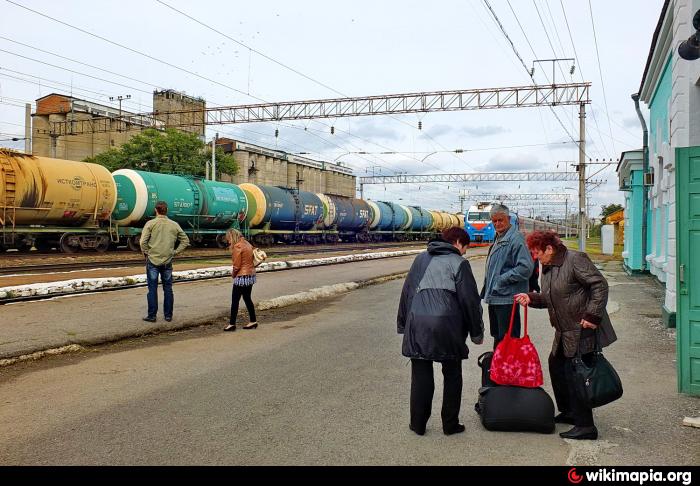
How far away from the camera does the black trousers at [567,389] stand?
4.17 metres

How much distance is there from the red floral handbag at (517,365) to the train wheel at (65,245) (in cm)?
1999

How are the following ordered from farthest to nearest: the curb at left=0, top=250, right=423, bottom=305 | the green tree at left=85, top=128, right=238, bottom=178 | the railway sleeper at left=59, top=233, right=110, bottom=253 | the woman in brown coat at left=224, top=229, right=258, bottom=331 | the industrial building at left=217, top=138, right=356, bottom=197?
the industrial building at left=217, top=138, right=356, bottom=197 → the green tree at left=85, top=128, right=238, bottom=178 → the railway sleeper at left=59, top=233, right=110, bottom=253 → the curb at left=0, top=250, right=423, bottom=305 → the woman in brown coat at left=224, top=229, right=258, bottom=331

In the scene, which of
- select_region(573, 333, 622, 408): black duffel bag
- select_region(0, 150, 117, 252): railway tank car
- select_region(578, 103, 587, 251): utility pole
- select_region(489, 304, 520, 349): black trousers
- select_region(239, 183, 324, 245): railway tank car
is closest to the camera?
select_region(573, 333, 622, 408): black duffel bag

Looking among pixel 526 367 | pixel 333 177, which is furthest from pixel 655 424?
pixel 333 177

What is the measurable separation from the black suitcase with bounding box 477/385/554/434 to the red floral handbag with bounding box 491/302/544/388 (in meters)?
0.06

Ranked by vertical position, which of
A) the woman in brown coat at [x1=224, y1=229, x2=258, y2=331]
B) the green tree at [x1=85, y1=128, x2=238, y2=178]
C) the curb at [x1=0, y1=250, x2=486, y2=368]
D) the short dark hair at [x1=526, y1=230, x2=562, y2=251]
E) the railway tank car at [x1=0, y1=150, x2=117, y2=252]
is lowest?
the curb at [x1=0, y1=250, x2=486, y2=368]

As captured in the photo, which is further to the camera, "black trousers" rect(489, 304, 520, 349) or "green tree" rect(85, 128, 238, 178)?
"green tree" rect(85, 128, 238, 178)

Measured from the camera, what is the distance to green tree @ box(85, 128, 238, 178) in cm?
5075

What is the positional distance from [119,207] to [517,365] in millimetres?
20411

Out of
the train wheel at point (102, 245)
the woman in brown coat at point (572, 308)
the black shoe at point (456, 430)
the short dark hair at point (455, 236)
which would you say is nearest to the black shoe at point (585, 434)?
the woman in brown coat at point (572, 308)

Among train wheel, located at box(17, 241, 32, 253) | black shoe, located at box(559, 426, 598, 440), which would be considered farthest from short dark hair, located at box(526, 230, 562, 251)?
train wheel, located at box(17, 241, 32, 253)

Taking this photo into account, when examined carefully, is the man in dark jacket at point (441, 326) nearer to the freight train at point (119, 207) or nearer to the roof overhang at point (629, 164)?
the freight train at point (119, 207)

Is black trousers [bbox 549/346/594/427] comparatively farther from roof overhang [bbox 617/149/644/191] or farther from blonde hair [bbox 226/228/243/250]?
roof overhang [bbox 617/149/644/191]

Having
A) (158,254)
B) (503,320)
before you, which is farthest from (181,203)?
(503,320)
